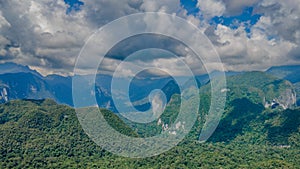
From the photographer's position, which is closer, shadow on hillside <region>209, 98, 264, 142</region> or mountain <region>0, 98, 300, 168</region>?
mountain <region>0, 98, 300, 168</region>

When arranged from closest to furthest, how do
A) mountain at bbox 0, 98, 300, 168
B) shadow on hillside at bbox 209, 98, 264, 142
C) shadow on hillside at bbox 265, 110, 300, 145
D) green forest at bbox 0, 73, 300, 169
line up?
mountain at bbox 0, 98, 300, 168 < green forest at bbox 0, 73, 300, 169 < shadow on hillside at bbox 265, 110, 300, 145 < shadow on hillside at bbox 209, 98, 264, 142

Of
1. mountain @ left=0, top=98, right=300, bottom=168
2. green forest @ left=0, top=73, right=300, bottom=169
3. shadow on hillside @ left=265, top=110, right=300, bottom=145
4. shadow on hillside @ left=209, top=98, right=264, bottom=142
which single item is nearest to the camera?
mountain @ left=0, top=98, right=300, bottom=168

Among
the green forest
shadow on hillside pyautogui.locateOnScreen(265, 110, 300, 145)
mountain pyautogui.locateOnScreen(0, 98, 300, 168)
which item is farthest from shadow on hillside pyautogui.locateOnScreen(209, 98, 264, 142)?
shadow on hillside pyautogui.locateOnScreen(265, 110, 300, 145)

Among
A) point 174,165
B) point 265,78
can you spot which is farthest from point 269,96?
point 174,165

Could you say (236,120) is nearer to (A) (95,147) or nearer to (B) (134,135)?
(B) (134,135)

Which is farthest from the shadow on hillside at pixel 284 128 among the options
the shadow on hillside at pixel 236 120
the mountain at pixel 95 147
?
the shadow on hillside at pixel 236 120

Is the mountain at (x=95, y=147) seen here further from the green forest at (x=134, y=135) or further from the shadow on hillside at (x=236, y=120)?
the shadow on hillside at (x=236, y=120)

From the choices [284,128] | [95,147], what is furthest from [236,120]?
[95,147]

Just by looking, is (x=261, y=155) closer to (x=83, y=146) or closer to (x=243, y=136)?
(x=243, y=136)

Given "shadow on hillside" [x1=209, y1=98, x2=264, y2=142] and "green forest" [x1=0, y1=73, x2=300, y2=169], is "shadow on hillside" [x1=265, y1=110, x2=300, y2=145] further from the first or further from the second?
"shadow on hillside" [x1=209, y1=98, x2=264, y2=142]
